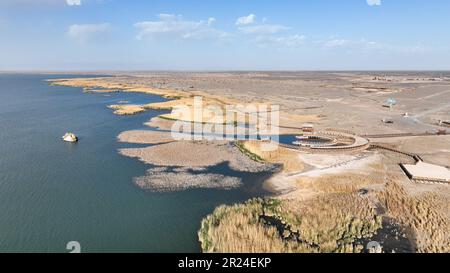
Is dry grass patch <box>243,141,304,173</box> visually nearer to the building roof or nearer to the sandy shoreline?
the sandy shoreline

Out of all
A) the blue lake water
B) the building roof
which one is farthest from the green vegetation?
the building roof

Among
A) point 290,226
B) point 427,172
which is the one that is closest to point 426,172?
point 427,172

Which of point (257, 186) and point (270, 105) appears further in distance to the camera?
point (270, 105)

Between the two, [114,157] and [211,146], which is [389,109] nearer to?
[211,146]

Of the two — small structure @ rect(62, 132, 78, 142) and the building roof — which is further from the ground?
small structure @ rect(62, 132, 78, 142)

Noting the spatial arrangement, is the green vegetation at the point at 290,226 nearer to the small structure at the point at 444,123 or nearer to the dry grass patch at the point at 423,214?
the dry grass patch at the point at 423,214

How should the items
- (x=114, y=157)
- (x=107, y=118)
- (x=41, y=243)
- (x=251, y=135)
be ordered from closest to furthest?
(x=41, y=243)
(x=114, y=157)
(x=251, y=135)
(x=107, y=118)
